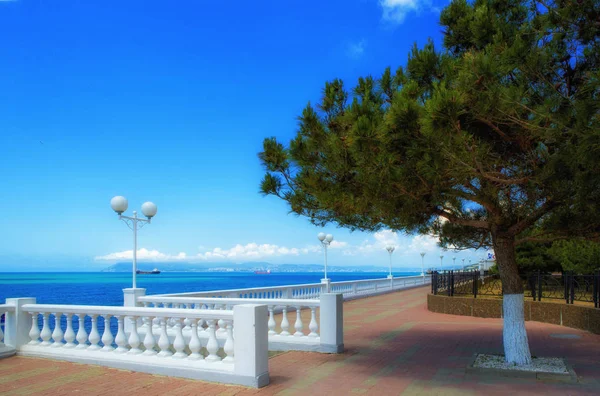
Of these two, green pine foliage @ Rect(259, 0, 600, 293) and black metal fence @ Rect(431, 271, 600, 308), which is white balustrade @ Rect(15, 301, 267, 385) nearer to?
green pine foliage @ Rect(259, 0, 600, 293)

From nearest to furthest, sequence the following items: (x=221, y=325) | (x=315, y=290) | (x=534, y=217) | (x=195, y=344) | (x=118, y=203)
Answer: (x=195, y=344) → (x=534, y=217) → (x=221, y=325) → (x=118, y=203) → (x=315, y=290)

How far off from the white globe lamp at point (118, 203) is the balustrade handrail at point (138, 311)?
12.1 ft

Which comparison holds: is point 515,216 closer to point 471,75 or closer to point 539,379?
point 539,379

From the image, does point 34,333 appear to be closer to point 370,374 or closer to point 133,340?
point 133,340

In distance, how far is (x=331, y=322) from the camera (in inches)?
361

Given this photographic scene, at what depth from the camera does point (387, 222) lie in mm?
8719

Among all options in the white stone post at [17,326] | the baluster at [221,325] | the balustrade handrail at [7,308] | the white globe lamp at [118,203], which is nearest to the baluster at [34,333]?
the white stone post at [17,326]

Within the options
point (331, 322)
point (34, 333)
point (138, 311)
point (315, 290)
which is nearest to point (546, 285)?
point (315, 290)

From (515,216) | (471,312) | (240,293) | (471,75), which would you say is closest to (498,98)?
(471,75)

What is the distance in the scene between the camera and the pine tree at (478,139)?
581 centimetres

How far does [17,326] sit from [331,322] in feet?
17.9

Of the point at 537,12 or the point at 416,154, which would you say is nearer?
the point at 416,154

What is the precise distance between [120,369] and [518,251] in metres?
18.4

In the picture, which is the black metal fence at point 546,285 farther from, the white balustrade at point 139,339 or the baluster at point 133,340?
the baluster at point 133,340
